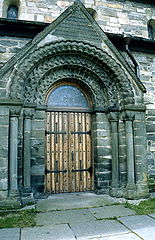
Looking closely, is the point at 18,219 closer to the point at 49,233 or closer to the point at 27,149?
the point at 49,233

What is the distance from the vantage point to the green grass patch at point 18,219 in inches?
132

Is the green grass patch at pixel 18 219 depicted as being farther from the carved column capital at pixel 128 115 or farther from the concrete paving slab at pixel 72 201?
the carved column capital at pixel 128 115

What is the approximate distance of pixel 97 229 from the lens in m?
3.20

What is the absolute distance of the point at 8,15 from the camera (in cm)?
706

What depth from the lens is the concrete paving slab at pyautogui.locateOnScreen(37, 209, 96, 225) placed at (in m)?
3.54

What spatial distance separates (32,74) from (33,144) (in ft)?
5.60

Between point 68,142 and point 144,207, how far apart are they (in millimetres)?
2392

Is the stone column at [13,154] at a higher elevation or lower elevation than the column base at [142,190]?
higher

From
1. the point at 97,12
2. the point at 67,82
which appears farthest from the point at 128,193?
the point at 97,12

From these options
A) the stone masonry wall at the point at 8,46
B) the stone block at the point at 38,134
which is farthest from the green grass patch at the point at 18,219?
the stone masonry wall at the point at 8,46

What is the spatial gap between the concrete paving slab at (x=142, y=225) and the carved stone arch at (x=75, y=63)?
278 centimetres

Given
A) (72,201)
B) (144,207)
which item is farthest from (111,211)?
(72,201)

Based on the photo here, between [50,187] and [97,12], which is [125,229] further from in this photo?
[97,12]

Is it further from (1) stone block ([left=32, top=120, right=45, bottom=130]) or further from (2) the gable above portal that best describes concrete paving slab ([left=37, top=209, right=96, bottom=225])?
(2) the gable above portal
